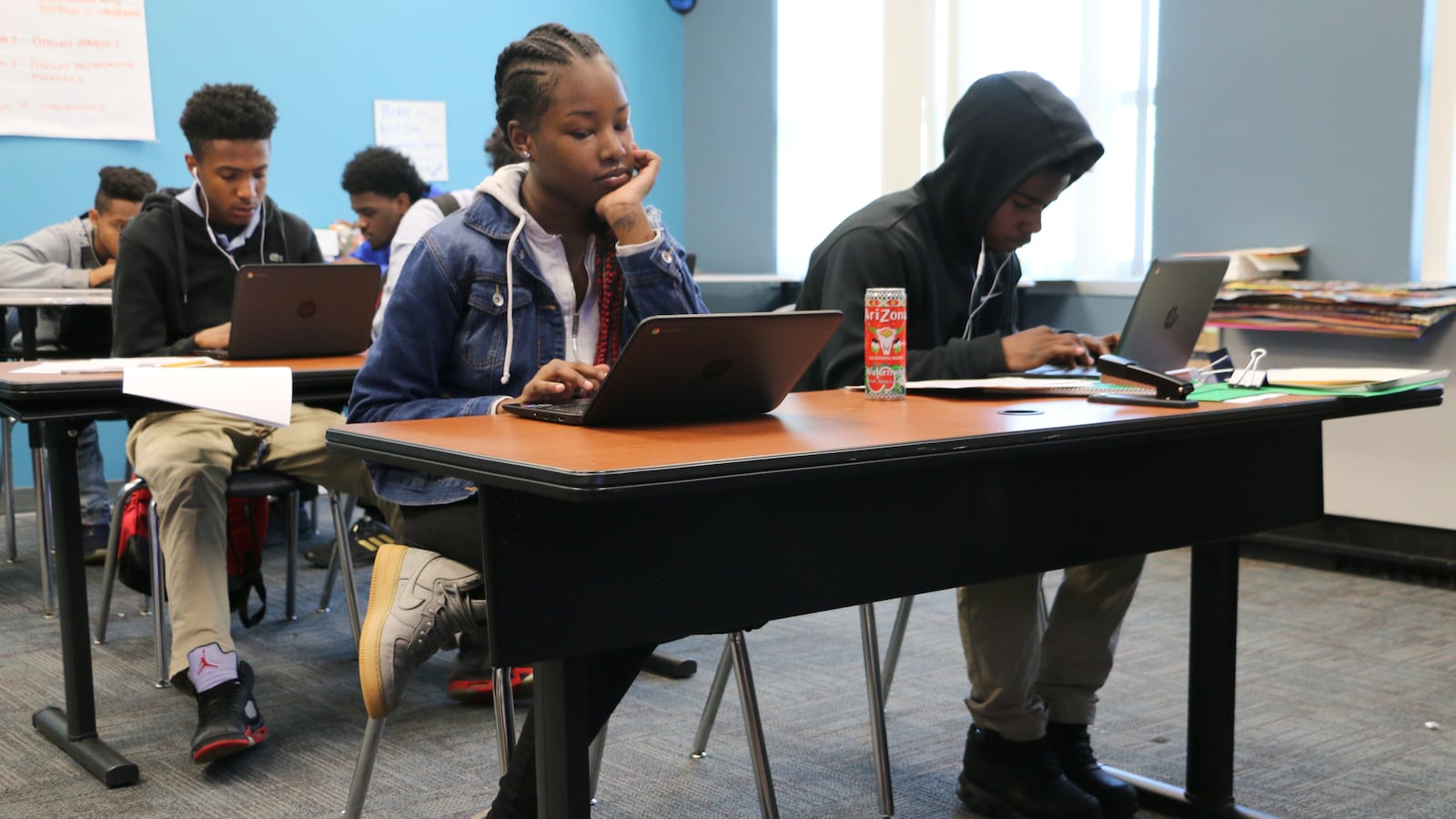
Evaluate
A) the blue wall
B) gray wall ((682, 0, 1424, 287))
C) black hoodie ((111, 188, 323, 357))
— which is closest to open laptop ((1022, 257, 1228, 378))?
black hoodie ((111, 188, 323, 357))

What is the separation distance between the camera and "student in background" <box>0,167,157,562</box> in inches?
150

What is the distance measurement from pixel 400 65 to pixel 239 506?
3068mm

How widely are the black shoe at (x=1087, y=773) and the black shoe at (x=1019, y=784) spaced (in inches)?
1.8

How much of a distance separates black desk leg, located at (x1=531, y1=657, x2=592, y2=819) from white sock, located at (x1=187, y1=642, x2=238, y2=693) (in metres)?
1.28

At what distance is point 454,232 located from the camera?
66.3 inches

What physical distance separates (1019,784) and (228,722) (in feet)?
4.24

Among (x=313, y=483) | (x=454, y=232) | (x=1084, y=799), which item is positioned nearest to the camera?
(x=454, y=232)

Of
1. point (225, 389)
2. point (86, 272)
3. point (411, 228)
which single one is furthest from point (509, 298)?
point (86, 272)

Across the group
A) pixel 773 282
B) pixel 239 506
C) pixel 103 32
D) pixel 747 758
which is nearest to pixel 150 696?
pixel 239 506

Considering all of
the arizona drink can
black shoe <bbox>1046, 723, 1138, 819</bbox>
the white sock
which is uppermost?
the arizona drink can

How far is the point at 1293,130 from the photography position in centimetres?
371

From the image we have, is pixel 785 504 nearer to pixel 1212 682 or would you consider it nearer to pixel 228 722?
pixel 1212 682

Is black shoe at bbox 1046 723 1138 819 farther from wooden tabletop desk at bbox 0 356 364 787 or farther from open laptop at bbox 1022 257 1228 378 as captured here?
wooden tabletop desk at bbox 0 356 364 787

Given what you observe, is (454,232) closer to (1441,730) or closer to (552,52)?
(552,52)
